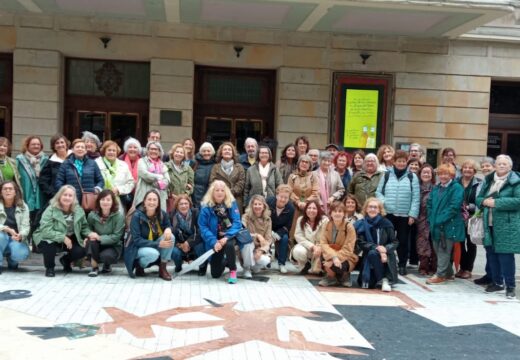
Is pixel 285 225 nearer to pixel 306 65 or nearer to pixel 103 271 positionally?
pixel 103 271

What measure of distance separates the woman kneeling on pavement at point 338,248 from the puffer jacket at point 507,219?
1966mm

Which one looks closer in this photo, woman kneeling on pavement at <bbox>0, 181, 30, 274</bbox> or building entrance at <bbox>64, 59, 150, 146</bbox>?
woman kneeling on pavement at <bbox>0, 181, 30, 274</bbox>

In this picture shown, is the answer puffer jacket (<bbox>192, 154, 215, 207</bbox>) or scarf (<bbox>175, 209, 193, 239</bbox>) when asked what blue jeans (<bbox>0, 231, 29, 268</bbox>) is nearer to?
scarf (<bbox>175, 209, 193, 239</bbox>)

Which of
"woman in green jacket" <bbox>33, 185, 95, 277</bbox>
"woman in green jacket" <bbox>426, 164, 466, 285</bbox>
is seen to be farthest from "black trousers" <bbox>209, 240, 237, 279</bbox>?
"woman in green jacket" <bbox>426, 164, 466, 285</bbox>

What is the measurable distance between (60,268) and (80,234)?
82cm

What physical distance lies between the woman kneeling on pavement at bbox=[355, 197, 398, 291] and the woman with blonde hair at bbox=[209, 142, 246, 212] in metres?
2.12

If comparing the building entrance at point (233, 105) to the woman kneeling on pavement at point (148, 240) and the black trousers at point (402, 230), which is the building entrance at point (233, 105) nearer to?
the black trousers at point (402, 230)

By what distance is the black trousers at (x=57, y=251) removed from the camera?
774cm

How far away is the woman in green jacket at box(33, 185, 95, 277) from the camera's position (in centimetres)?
774

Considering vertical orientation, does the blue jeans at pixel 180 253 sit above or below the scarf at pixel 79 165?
below

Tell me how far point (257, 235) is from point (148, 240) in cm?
161

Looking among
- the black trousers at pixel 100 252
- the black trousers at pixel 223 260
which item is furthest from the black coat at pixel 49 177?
the black trousers at pixel 223 260

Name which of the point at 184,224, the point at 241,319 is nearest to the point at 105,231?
the point at 184,224

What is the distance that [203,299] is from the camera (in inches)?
271
